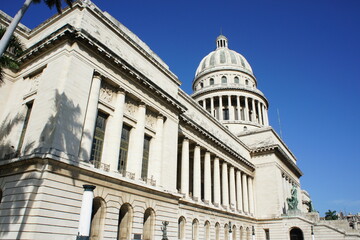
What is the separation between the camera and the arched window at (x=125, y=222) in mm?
20078

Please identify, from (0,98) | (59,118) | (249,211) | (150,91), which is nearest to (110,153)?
(59,118)

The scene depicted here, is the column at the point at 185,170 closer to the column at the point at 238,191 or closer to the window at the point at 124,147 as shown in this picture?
the window at the point at 124,147

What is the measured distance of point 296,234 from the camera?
4075 centimetres

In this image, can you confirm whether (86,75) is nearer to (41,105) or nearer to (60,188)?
(41,105)

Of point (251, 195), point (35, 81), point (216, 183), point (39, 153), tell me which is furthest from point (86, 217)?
point (251, 195)

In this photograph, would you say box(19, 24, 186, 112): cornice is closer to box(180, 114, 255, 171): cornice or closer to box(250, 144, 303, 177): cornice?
box(180, 114, 255, 171): cornice

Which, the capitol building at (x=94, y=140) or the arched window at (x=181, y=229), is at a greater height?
the capitol building at (x=94, y=140)

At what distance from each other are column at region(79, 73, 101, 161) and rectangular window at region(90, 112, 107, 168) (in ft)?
3.63

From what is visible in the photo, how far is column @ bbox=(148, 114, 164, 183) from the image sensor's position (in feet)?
79.5

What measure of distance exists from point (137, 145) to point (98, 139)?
330 centimetres

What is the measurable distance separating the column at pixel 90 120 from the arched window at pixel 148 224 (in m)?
6.88

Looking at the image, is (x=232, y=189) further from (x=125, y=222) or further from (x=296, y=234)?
(x=125, y=222)

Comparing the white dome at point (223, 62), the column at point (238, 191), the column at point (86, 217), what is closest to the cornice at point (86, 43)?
the column at point (86, 217)

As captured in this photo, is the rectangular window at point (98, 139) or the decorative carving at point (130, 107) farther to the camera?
the decorative carving at point (130, 107)
